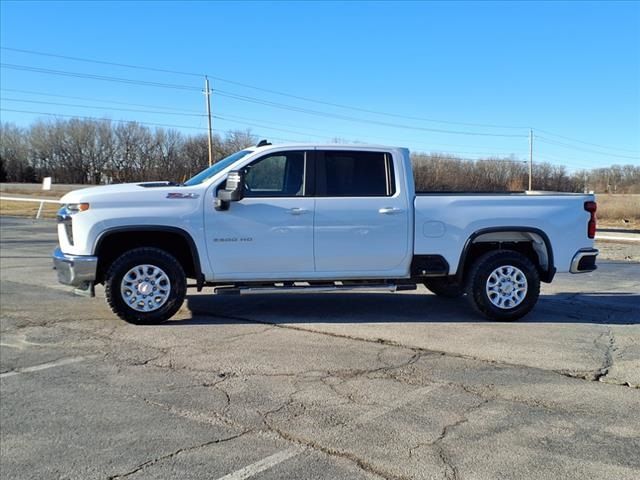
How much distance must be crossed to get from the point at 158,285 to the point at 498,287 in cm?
416

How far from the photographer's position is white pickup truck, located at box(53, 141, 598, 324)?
679cm

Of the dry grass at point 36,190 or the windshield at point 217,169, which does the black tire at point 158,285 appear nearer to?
the windshield at point 217,169

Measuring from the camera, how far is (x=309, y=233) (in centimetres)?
698

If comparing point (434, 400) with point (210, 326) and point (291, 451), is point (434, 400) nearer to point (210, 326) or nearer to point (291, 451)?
point (291, 451)

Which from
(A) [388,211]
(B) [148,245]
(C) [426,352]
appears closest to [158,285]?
(B) [148,245]

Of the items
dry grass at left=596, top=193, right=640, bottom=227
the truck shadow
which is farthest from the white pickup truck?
dry grass at left=596, top=193, right=640, bottom=227

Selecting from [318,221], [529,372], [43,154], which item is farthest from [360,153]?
[43,154]

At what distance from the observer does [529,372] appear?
5.29 m

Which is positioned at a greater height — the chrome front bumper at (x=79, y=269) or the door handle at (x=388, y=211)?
the door handle at (x=388, y=211)

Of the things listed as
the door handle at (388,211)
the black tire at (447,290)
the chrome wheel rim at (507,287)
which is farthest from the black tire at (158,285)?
the chrome wheel rim at (507,287)

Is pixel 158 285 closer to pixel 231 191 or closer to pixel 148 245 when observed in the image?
pixel 148 245

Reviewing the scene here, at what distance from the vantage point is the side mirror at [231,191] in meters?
6.72

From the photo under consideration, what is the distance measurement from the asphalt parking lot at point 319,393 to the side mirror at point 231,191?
1.47 m

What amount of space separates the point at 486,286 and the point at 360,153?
2.29 m
